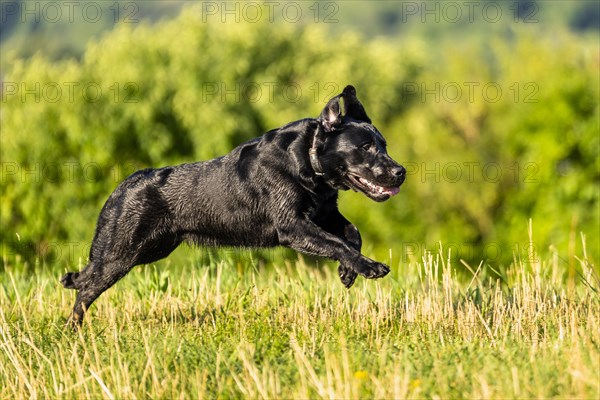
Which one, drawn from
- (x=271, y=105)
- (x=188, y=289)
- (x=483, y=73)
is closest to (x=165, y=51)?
(x=271, y=105)

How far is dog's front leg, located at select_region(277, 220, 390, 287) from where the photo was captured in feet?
17.8

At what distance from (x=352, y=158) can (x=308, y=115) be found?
21.6 metres

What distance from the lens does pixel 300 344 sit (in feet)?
17.1

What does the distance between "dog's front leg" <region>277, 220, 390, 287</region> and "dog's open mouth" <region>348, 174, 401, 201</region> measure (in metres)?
0.36

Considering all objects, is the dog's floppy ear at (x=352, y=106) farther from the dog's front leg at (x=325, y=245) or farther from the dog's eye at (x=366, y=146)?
the dog's front leg at (x=325, y=245)

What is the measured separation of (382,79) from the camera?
34.1 m

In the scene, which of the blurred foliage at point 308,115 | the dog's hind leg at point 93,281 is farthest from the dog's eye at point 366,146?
the blurred foliage at point 308,115

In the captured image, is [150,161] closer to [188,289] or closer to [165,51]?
[165,51]

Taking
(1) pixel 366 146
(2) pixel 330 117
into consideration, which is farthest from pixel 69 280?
(1) pixel 366 146

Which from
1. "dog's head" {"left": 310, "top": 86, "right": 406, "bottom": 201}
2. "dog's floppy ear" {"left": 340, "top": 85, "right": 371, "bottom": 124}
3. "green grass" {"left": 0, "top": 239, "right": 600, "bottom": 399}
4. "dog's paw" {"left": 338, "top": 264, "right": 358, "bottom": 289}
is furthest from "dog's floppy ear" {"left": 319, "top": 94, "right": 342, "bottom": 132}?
"green grass" {"left": 0, "top": 239, "right": 600, "bottom": 399}

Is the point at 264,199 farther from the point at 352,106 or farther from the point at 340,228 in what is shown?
the point at 352,106

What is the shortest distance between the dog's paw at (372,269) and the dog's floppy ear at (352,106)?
3.67 feet

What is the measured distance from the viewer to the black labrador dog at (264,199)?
5664mm

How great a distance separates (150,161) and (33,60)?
4.55 meters
